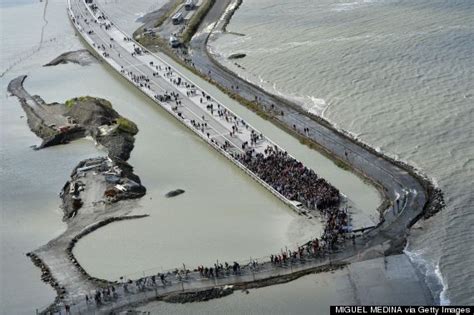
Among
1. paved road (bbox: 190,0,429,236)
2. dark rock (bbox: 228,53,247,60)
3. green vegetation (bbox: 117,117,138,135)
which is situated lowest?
green vegetation (bbox: 117,117,138,135)

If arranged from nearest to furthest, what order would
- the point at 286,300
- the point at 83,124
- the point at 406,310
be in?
→ the point at 406,310, the point at 286,300, the point at 83,124

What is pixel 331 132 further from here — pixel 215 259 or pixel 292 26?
pixel 292 26

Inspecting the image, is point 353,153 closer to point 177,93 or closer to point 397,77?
point 397,77

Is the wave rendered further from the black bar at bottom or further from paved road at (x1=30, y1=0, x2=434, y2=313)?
paved road at (x1=30, y1=0, x2=434, y2=313)

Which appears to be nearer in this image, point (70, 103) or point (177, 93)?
point (177, 93)

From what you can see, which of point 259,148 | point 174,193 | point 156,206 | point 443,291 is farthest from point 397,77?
point 443,291

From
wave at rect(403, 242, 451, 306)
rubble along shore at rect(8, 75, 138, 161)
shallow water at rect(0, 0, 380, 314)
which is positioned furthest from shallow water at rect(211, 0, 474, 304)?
rubble along shore at rect(8, 75, 138, 161)

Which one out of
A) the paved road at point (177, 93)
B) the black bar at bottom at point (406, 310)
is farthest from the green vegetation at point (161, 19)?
the black bar at bottom at point (406, 310)
